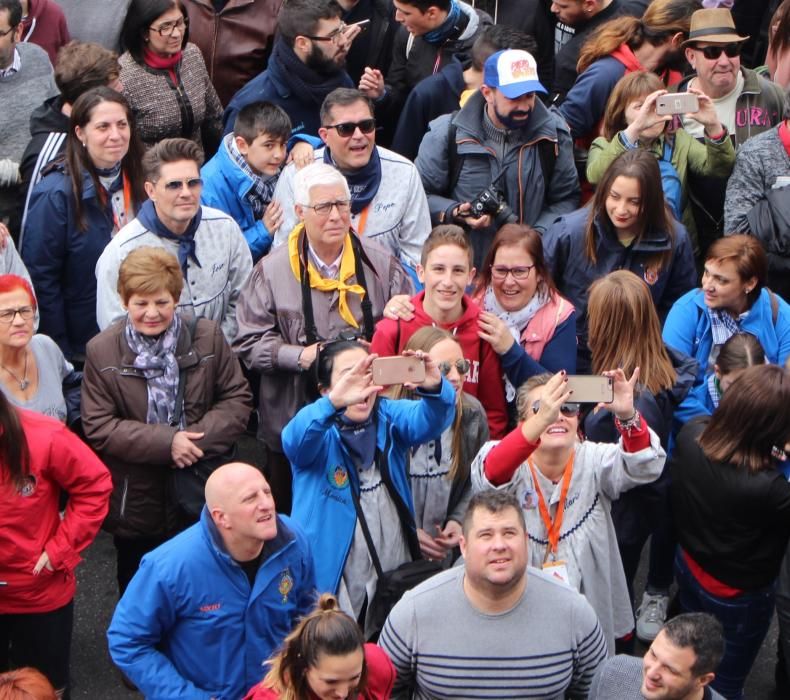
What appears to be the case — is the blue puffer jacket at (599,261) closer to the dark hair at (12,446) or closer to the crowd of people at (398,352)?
the crowd of people at (398,352)

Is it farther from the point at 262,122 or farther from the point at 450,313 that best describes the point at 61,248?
the point at 450,313

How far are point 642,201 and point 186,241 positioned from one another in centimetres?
218

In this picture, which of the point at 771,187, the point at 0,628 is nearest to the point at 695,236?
the point at 771,187

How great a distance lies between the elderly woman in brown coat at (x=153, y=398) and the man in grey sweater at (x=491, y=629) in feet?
4.97

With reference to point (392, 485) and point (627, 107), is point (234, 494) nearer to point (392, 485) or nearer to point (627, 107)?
point (392, 485)

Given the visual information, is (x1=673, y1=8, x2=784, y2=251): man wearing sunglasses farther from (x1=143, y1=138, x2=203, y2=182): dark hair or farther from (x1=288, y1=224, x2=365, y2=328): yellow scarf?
(x1=143, y1=138, x2=203, y2=182): dark hair

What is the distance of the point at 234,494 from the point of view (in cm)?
457

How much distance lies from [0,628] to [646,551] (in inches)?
129

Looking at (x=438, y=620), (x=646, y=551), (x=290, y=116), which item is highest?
(x=290, y=116)

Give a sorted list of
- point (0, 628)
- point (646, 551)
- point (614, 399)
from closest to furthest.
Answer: point (614, 399), point (0, 628), point (646, 551)

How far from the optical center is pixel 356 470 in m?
5.10

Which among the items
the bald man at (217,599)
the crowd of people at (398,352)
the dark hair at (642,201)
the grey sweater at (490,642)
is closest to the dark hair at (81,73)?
the crowd of people at (398,352)

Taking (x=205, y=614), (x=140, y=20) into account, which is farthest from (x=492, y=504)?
(x=140, y=20)

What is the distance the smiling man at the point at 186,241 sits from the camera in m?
6.08
